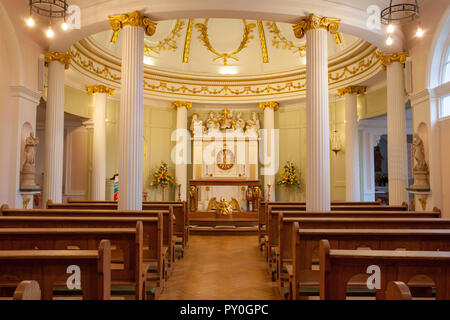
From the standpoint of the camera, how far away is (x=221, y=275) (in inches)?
214

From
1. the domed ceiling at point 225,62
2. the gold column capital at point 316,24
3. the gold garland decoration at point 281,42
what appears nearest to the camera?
the gold column capital at point 316,24

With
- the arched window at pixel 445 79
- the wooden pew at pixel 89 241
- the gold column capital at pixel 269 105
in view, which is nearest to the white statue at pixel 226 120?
the gold column capital at pixel 269 105

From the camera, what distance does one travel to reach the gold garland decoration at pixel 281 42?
42.2ft

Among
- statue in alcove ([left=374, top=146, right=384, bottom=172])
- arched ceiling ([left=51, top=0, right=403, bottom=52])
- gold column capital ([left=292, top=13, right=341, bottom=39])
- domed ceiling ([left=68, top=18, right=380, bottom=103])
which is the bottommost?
statue in alcove ([left=374, top=146, right=384, bottom=172])

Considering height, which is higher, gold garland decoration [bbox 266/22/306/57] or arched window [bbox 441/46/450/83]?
gold garland decoration [bbox 266/22/306/57]

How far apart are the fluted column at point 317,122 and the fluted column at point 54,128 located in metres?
5.86

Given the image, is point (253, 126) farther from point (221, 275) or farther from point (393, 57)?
point (221, 275)

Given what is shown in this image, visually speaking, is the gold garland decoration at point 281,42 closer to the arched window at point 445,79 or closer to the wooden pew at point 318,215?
→ the arched window at point 445,79

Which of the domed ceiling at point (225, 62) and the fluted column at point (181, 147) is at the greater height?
the domed ceiling at point (225, 62)

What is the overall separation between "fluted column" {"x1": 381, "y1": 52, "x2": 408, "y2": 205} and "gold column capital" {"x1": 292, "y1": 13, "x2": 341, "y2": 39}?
2129mm

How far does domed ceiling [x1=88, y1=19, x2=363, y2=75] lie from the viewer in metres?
12.9

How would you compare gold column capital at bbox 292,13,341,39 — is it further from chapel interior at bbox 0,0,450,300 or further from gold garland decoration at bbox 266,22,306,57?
gold garland decoration at bbox 266,22,306,57

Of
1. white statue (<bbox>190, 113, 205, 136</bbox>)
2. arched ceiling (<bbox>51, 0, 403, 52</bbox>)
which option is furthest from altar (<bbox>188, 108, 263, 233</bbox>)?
arched ceiling (<bbox>51, 0, 403, 52</bbox>)

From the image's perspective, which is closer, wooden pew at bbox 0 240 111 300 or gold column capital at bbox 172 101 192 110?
wooden pew at bbox 0 240 111 300
